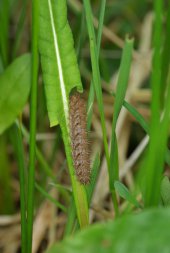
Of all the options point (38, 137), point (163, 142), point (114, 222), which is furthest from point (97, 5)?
point (114, 222)

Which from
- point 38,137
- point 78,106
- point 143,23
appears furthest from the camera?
point 143,23

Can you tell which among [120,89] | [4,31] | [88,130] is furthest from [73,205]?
[4,31]

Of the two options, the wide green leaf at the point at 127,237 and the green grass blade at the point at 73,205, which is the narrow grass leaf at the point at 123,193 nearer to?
the green grass blade at the point at 73,205

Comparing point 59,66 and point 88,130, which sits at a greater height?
point 59,66

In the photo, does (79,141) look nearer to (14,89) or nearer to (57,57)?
(57,57)

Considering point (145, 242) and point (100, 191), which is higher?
point (145, 242)

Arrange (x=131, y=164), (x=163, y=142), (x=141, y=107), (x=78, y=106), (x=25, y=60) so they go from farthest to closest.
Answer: (x=141, y=107), (x=131, y=164), (x=25, y=60), (x=78, y=106), (x=163, y=142)

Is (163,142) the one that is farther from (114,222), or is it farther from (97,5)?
(97,5)

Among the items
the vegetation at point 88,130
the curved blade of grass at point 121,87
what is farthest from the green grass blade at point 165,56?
the curved blade of grass at point 121,87
